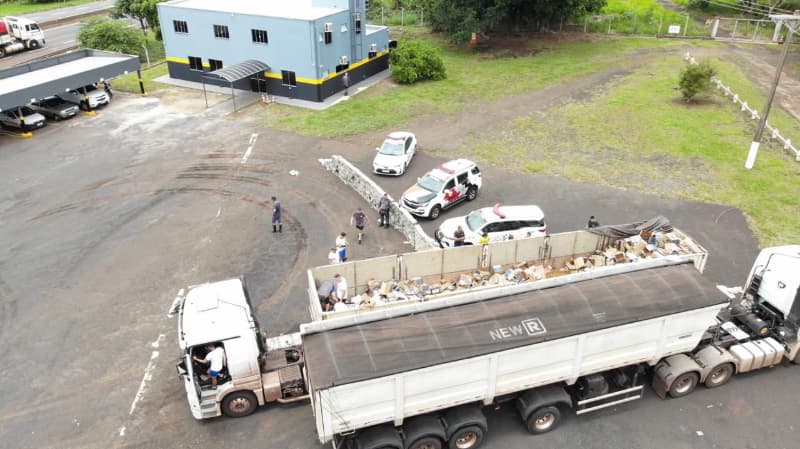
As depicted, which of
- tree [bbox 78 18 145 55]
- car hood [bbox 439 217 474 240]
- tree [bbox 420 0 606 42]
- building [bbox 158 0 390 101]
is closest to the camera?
car hood [bbox 439 217 474 240]

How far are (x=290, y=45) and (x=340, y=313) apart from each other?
25.6m

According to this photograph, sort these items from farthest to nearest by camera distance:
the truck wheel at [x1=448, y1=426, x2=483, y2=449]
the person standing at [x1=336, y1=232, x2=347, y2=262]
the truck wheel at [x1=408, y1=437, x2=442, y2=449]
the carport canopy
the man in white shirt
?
the carport canopy, the person standing at [x1=336, y1=232, x2=347, y2=262], the man in white shirt, the truck wheel at [x1=448, y1=426, x2=483, y2=449], the truck wheel at [x1=408, y1=437, x2=442, y2=449]

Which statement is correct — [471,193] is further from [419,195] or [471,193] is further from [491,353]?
[491,353]

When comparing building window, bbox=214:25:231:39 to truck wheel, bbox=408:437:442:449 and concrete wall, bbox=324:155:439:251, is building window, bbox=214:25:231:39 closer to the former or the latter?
concrete wall, bbox=324:155:439:251

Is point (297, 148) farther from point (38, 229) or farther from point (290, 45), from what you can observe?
point (38, 229)

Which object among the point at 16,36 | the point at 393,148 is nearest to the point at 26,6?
the point at 16,36

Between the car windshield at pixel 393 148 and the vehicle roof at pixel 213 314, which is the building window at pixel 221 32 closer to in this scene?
the car windshield at pixel 393 148

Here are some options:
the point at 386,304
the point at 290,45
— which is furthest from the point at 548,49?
the point at 386,304

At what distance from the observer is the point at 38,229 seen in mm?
21875

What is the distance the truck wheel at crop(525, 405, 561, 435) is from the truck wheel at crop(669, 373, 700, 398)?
312 cm

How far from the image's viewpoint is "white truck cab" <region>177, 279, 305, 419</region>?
12.6m

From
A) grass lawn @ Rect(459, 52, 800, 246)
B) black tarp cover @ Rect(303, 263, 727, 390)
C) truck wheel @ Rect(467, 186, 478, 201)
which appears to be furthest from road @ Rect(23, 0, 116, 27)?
black tarp cover @ Rect(303, 263, 727, 390)

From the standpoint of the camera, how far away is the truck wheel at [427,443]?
1178 centimetres

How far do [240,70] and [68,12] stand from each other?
39.3 m
